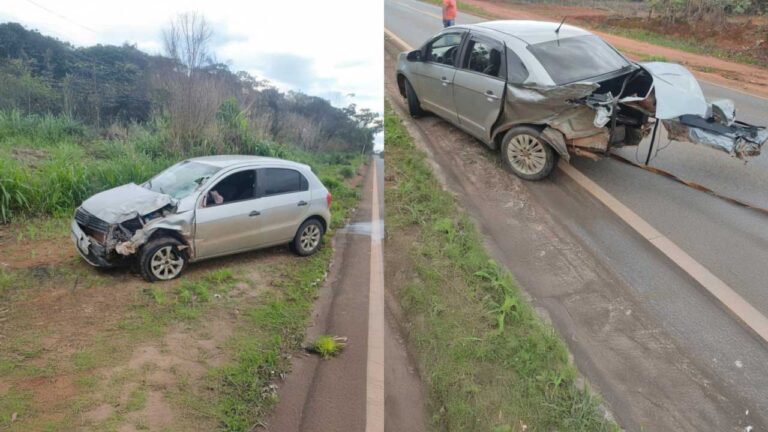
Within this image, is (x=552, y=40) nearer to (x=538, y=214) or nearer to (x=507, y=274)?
(x=538, y=214)

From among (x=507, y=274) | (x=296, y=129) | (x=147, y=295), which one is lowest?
(x=507, y=274)

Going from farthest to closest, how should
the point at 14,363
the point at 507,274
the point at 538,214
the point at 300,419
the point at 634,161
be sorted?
1. the point at 634,161
2. the point at 538,214
3. the point at 507,274
4. the point at 300,419
5. the point at 14,363

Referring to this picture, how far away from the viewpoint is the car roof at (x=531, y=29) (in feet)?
9.48

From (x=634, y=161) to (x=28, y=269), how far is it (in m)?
3.12

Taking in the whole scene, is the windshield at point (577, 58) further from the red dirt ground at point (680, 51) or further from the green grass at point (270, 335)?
the green grass at point (270, 335)

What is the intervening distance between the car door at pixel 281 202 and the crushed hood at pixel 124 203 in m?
0.30

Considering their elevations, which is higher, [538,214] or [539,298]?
[538,214]

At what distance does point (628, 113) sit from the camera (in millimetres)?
2928

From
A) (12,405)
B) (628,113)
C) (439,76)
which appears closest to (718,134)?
(628,113)

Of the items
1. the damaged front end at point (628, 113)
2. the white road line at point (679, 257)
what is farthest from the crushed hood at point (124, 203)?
the white road line at point (679, 257)

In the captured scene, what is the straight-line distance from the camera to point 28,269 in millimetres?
1745

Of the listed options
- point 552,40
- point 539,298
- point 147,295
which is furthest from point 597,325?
point 147,295

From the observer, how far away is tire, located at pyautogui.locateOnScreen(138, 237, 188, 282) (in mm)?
1746

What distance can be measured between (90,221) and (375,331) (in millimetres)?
943
